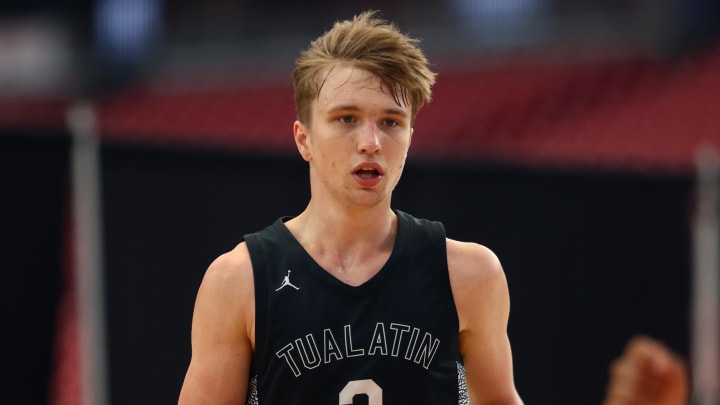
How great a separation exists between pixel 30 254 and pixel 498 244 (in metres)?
2.48

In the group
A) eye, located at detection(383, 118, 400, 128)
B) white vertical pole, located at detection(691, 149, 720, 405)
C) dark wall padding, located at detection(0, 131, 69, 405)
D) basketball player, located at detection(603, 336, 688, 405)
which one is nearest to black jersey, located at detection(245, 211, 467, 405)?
eye, located at detection(383, 118, 400, 128)

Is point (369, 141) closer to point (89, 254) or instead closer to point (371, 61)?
point (371, 61)

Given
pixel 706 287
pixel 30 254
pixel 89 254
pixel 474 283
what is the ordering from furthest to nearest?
pixel 706 287, pixel 89 254, pixel 30 254, pixel 474 283

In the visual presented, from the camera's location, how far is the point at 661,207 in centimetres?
672

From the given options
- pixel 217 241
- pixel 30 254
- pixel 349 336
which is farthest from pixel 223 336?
pixel 217 241

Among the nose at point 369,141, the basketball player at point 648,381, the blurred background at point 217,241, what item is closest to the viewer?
the basketball player at point 648,381

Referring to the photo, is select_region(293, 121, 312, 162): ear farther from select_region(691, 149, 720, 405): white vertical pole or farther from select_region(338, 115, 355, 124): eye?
select_region(691, 149, 720, 405): white vertical pole

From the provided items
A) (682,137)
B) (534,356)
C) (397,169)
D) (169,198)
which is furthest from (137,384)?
(682,137)

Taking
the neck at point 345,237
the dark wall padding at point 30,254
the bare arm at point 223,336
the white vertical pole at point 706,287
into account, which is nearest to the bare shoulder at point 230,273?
the bare arm at point 223,336

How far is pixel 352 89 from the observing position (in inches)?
113

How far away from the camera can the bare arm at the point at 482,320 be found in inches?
118

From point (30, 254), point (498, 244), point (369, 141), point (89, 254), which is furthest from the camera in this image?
point (498, 244)

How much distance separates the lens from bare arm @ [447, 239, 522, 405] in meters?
2.99

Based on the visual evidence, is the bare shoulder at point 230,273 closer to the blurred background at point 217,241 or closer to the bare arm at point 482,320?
the bare arm at point 482,320
